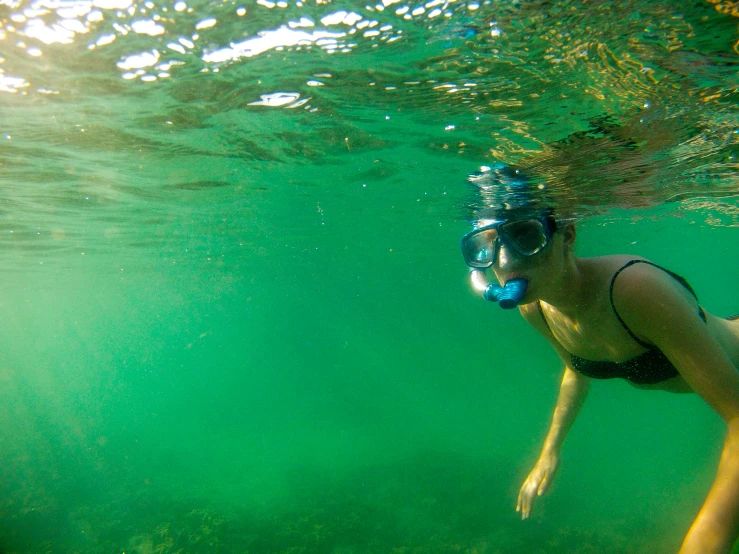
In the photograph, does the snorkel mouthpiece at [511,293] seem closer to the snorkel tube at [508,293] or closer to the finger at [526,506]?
the snorkel tube at [508,293]

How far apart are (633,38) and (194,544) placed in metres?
17.6

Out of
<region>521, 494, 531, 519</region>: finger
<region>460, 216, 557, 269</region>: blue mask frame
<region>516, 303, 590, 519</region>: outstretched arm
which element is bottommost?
<region>521, 494, 531, 519</region>: finger

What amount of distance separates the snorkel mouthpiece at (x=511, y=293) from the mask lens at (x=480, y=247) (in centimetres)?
61

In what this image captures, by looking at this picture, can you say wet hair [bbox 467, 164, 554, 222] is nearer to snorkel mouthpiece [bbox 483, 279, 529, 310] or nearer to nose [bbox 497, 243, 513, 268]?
nose [bbox 497, 243, 513, 268]

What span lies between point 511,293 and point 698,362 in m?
1.75

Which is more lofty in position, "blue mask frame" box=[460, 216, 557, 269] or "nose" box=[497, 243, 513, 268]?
"blue mask frame" box=[460, 216, 557, 269]

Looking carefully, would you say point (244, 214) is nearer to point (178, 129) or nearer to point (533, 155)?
point (178, 129)

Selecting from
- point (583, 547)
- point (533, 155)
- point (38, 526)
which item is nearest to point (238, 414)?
point (38, 526)

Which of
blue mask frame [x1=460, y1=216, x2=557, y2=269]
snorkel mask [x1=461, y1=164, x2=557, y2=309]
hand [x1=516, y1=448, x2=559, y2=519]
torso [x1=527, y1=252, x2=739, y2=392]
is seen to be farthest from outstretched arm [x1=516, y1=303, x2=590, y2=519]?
blue mask frame [x1=460, y1=216, x2=557, y2=269]

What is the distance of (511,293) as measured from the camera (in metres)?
4.42

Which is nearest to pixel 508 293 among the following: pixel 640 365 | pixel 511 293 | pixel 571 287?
pixel 511 293

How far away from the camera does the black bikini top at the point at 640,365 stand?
3.71m

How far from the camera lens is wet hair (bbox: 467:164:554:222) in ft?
34.6

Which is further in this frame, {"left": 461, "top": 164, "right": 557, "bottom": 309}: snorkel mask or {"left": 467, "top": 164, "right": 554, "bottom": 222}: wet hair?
{"left": 467, "top": 164, "right": 554, "bottom": 222}: wet hair
